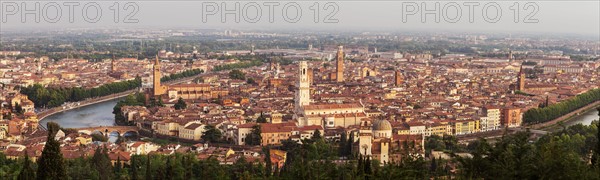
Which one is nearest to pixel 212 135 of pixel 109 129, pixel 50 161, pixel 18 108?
pixel 109 129

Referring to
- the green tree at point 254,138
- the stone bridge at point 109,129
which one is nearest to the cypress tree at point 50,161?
the green tree at point 254,138

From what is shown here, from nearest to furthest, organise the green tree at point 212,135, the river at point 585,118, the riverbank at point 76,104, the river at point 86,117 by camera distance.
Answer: the green tree at point 212,135
the river at point 86,117
the river at point 585,118
the riverbank at point 76,104

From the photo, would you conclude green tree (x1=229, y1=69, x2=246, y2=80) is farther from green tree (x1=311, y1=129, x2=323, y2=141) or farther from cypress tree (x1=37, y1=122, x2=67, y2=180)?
cypress tree (x1=37, y1=122, x2=67, y2=180)

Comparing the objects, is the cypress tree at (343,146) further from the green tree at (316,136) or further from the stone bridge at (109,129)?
the stone bridge at (109,129)

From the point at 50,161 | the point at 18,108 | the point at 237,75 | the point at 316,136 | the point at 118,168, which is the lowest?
the point at 118,168

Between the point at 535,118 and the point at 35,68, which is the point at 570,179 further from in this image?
the point at 35,68

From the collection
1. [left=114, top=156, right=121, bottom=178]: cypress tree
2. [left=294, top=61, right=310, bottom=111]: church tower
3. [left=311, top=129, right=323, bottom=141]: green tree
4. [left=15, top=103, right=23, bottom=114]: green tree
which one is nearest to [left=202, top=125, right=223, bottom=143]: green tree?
[left=311, top=129, right=323, bottom=141]: green tree

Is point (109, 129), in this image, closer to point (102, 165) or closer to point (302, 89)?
point (302, 89)

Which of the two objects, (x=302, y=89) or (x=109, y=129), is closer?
(x=109, y=129)

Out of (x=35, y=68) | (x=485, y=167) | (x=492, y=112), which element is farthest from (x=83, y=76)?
(x=485, y=167)

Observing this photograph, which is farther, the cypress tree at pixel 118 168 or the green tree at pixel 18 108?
the green tree at pixel 18 108

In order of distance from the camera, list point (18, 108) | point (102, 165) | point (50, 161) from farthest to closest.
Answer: point (18, 108)
point (102, 165)
point (50, 161)
